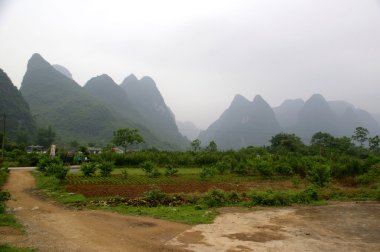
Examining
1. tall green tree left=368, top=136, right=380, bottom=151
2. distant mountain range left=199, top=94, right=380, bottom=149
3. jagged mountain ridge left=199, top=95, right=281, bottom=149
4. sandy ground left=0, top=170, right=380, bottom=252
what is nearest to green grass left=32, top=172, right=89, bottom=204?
sandy ground left=0, top=170, right=380, bottom=252

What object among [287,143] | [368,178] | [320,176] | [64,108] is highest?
[64,108]

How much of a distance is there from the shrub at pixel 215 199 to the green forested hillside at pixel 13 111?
75.1 meters

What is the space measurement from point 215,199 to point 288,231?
5.14 meters

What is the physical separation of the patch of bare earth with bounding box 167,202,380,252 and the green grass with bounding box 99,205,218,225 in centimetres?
51

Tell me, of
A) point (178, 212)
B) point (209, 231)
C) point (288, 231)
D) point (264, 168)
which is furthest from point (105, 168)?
point (288, 231)

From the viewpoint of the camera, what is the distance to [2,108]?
83.2 meters

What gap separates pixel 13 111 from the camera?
84938mm

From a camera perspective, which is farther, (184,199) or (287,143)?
(287,143)

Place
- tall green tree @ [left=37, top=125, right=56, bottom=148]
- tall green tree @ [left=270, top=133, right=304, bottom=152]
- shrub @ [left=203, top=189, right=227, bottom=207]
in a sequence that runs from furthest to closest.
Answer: tall green tree @ [left=37, top=125, right=56, bottom=148], tall green tree @ [left=270, top=133, right=304, bottom=152], shrub @ [left=203, top=189, right=227, bottom=207]

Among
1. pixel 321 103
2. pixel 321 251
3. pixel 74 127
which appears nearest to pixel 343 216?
pixel 321 251

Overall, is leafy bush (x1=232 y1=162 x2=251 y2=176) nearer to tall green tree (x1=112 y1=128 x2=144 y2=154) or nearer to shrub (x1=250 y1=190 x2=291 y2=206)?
shrub (x1=250 y1=190 x2=291 y2=206)

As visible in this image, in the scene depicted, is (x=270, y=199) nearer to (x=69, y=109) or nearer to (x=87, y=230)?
(x=87, y=230)

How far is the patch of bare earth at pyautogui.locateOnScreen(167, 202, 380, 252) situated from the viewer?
8.55m

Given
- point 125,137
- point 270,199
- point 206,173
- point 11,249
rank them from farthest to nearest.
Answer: point 125,137 < point 206,173 < point 270,199 < point 11,249
